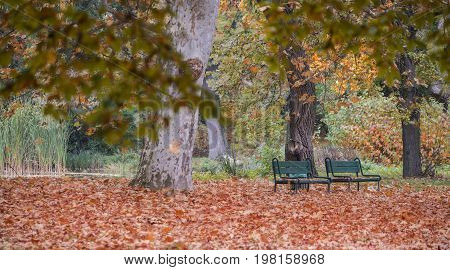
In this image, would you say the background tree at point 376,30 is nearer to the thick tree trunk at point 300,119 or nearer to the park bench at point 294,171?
the park bench at point 294,171

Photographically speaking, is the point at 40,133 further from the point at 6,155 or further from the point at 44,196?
the point at 44,196

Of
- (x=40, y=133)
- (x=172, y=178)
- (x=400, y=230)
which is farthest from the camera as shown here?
(x=40, y=133)

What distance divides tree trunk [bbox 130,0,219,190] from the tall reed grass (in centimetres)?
283

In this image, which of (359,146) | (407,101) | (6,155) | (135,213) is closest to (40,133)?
(6,155)

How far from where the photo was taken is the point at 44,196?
10.8 m

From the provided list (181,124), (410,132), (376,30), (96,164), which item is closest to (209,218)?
(181,124)

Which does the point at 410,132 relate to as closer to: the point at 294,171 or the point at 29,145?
the point at 294,171

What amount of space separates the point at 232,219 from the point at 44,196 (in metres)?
3.32

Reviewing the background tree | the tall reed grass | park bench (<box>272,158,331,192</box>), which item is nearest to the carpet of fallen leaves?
park bench (<box>272,158,331,192</box>)

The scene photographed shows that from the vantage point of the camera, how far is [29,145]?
45.8 ft

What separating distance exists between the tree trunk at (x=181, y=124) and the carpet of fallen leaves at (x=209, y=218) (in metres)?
0.35

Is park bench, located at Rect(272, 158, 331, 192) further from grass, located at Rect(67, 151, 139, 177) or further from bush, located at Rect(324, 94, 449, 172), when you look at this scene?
bush, located at Rect(324, 94, 449, 172)
